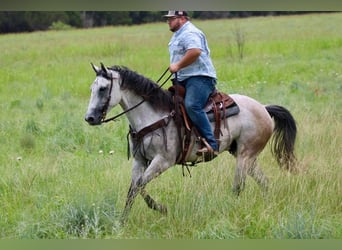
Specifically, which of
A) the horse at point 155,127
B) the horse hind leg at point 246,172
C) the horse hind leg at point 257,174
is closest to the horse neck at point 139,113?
the horse at point 155,127

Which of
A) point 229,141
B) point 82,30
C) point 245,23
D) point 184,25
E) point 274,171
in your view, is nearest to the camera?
point 184,25

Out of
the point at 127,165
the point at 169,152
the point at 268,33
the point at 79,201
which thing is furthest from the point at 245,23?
the point at 79,201

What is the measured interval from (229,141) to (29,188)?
5.37 ft

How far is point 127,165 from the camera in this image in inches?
185

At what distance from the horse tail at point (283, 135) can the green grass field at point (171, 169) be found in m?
0.12

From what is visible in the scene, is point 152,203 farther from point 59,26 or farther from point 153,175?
point 59,26

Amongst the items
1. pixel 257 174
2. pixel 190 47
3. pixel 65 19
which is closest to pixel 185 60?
pixel 190 47

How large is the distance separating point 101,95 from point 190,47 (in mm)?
689

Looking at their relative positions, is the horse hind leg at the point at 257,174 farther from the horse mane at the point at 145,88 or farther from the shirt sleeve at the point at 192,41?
the shirt sleeve at the point at 192,41

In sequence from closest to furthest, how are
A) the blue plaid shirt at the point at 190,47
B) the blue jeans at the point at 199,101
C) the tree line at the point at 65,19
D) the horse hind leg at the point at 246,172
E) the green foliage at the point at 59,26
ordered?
the blue plaid shirt at the point at 190,47 → the blue jeans at the point at 199,101 → the horse hind leg at the point at 246,172 → the tree line at the point at 65,19 → the green foliage at the point at 59,26

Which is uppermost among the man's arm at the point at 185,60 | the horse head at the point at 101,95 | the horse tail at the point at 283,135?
the man's arm at the point at 185,60

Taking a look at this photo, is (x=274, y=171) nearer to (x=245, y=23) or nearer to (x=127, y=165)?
(x=127, y=165)

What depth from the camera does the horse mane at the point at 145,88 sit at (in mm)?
3750

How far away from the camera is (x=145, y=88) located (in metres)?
3.81
